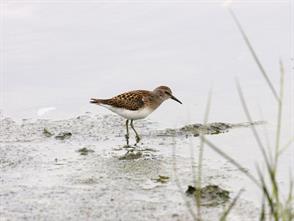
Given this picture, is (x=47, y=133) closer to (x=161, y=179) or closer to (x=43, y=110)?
(x=43, y=110)

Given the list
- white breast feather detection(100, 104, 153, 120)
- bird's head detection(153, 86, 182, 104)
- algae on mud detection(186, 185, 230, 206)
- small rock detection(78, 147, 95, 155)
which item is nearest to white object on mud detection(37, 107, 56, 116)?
white breast feather detection(100, 104, 153, 120)

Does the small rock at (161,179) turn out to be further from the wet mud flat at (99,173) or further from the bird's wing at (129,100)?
the bird's wing at (129,100)

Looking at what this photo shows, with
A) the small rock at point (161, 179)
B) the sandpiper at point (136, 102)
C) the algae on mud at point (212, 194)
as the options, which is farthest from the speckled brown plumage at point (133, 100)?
the algae on mud at point (212, 194)

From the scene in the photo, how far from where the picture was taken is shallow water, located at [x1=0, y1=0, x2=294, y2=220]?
7.00 metres

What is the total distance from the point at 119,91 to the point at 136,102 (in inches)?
27.3

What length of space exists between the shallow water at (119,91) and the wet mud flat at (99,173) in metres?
0.01

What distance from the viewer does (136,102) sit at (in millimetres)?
9555

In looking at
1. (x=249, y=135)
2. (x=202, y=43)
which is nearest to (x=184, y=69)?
(x=202, y=43)

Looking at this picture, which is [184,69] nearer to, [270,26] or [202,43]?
[202,43]

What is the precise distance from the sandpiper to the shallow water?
177 millimetres

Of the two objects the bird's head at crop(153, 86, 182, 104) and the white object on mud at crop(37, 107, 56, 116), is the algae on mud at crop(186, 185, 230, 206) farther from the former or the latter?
the white object on mud at crop(37, 107, 56, 116)

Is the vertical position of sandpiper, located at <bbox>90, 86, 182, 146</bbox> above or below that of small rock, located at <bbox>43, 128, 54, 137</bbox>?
above

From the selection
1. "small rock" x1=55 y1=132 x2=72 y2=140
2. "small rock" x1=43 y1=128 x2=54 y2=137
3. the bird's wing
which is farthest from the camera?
the bird's wing

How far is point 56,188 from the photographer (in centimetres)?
719
